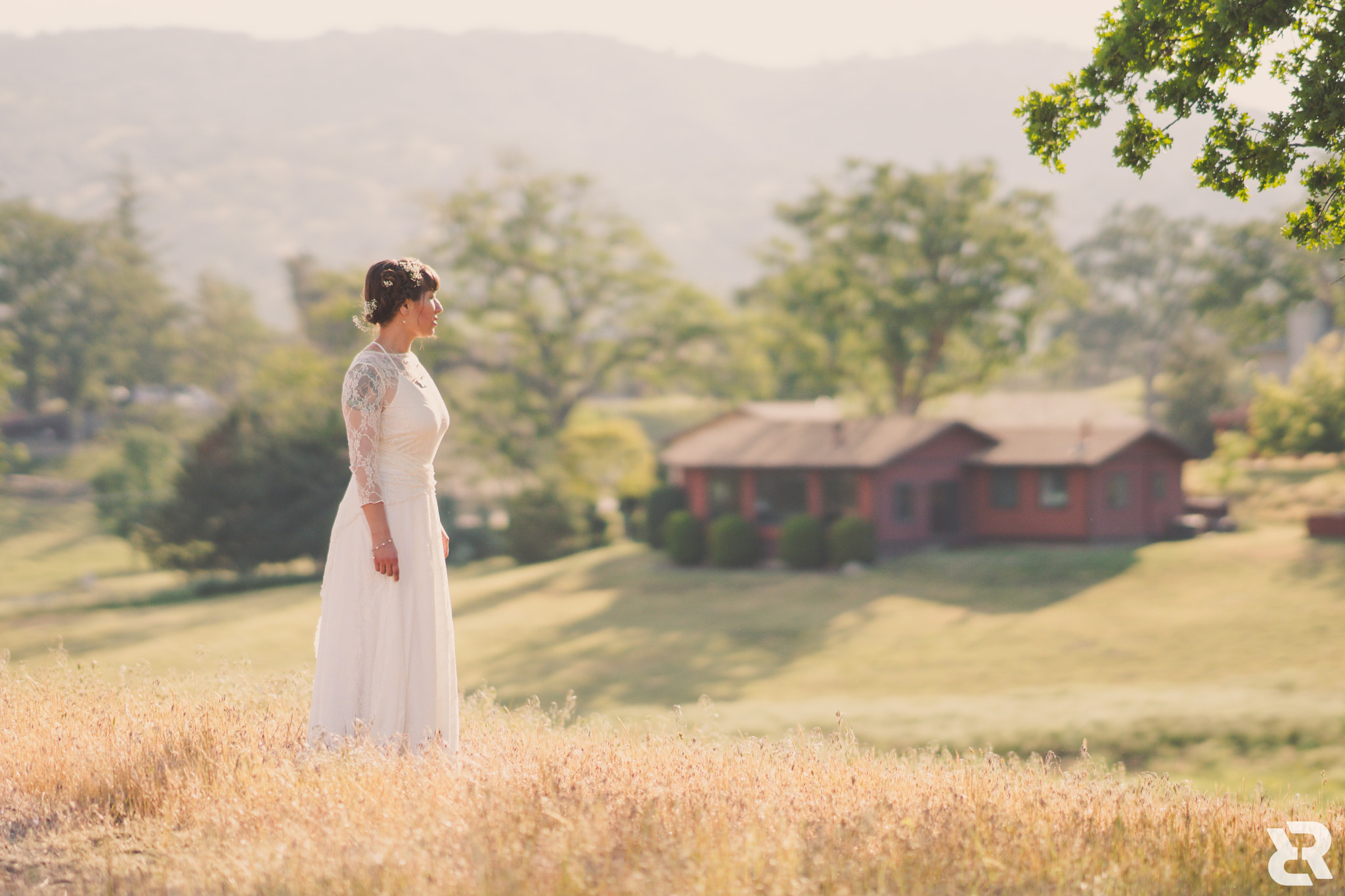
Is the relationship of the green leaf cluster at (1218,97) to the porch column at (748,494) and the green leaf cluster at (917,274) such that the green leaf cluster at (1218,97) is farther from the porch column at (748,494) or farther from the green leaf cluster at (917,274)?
the green leaf cluster at (917,274)

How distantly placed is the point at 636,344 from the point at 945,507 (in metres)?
18.1

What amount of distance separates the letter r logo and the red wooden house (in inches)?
1242

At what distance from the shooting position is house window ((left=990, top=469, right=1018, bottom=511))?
39562 mm

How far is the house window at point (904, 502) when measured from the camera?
38156 millimetres

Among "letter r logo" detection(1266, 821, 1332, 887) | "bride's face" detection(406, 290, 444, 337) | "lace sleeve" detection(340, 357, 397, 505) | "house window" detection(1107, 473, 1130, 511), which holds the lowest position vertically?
"house window" detection(1107, 473, 1130, 511)

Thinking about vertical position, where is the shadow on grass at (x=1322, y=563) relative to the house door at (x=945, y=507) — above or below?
below

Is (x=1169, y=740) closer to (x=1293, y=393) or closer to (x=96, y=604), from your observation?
(x=1293, y=393)

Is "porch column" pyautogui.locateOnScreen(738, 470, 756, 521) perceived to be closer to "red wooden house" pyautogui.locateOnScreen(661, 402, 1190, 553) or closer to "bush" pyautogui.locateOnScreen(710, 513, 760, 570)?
"red wooden house" pyautogui.locateOnScreen(661, 402, 1190, 553)

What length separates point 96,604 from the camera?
40875mm

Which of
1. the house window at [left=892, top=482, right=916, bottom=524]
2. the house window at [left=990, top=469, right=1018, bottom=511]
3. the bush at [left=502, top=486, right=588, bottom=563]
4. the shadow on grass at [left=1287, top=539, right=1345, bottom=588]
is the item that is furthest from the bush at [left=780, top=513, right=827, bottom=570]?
the shadow on grass at [left=1287, top=539, right=1345, bottom=588]

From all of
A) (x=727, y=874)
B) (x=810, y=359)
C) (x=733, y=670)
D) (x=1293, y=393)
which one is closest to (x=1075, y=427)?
(x=1293, y=393)

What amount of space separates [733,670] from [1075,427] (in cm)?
2130

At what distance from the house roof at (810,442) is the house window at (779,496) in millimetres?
692

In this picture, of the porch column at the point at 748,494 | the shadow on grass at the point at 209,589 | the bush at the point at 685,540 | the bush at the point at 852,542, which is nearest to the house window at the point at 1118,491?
the bush at the point at 852,542
